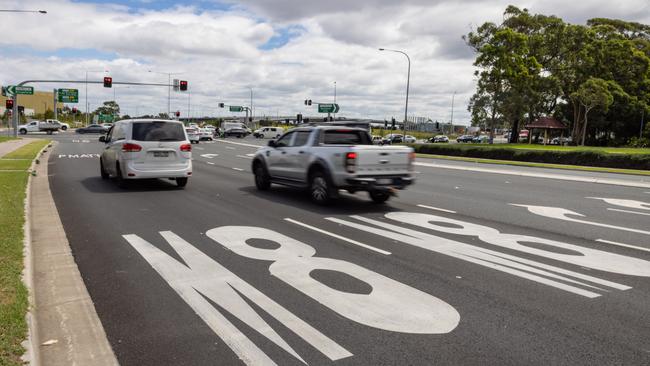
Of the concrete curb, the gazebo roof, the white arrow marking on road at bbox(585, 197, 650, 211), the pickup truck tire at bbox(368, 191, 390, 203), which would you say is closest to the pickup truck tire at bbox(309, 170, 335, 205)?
the pickup truck tire at bbox(368, 191, 390, 203)

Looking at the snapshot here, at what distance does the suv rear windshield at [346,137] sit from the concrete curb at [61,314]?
585 centimetres

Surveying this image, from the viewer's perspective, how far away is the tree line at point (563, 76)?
170 feet

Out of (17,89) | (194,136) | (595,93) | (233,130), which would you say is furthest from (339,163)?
(233,130)

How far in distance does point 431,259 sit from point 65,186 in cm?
1115

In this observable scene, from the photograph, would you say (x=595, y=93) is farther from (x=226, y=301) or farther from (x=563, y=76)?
(x=226, y=301)

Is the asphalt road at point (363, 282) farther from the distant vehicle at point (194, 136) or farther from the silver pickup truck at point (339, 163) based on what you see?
the distant vehicle at point (194, 136)

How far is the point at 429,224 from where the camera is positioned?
9109 millimetres

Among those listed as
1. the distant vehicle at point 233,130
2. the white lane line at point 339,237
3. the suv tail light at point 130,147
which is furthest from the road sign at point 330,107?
the white lane line at point 339,237

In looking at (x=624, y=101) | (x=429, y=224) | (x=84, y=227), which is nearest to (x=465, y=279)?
(x=429, y=224)

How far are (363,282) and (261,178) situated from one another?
8.26 metres

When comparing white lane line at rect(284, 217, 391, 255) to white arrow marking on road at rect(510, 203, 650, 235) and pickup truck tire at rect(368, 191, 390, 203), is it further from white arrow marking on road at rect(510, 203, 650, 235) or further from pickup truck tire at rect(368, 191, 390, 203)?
white arrow marking on road at rect(510, 203, 650, 235)

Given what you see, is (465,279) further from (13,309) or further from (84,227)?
(84,227)

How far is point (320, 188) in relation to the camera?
11094mm

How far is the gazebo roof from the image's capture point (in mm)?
64438
